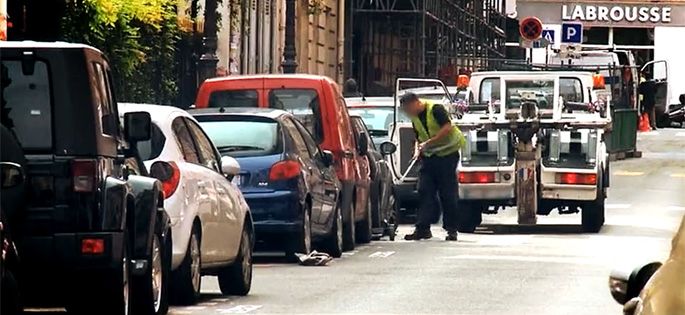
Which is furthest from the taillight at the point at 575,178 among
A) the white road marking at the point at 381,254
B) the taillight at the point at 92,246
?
the taillight at the point at 92,246

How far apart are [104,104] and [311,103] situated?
9159 mm

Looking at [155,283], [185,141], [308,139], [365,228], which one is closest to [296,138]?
[308,139]

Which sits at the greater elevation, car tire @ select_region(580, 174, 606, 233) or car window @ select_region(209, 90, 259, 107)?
car window @ select_region(209, 90, 259, 107)

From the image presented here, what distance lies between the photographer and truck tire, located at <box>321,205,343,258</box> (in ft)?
66.8

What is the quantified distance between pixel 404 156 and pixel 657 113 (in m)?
56.6

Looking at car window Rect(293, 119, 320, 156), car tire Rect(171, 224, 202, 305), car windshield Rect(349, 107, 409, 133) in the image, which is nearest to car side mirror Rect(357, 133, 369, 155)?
car window Rect(293, 119, 320, 156)

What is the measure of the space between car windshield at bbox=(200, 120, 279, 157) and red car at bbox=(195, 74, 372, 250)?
214 centimetres

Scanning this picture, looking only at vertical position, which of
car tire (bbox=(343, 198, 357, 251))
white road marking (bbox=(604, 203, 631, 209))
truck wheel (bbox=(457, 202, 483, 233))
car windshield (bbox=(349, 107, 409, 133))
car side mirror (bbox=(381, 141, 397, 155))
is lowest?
white road marking (bbox=(604, 203, 631, 209))

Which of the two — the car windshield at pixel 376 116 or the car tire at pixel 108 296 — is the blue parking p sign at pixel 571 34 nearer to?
the car windshield at pixel 376 116

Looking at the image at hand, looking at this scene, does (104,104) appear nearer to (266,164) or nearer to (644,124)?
(266,164)

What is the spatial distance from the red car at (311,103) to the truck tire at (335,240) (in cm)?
18

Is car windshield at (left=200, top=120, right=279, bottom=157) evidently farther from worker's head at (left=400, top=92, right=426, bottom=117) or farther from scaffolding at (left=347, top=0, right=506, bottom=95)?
scaffolding at (left=347, top=0, right=506, bottom=95)

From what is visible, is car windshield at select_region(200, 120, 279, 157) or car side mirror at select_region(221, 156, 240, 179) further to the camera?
car windshield at select_region(200, 120, 279, 157)

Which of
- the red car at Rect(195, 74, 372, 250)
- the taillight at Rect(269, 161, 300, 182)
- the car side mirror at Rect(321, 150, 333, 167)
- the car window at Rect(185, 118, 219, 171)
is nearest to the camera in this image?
the car window at Rect(185, 118, 219, 171)
